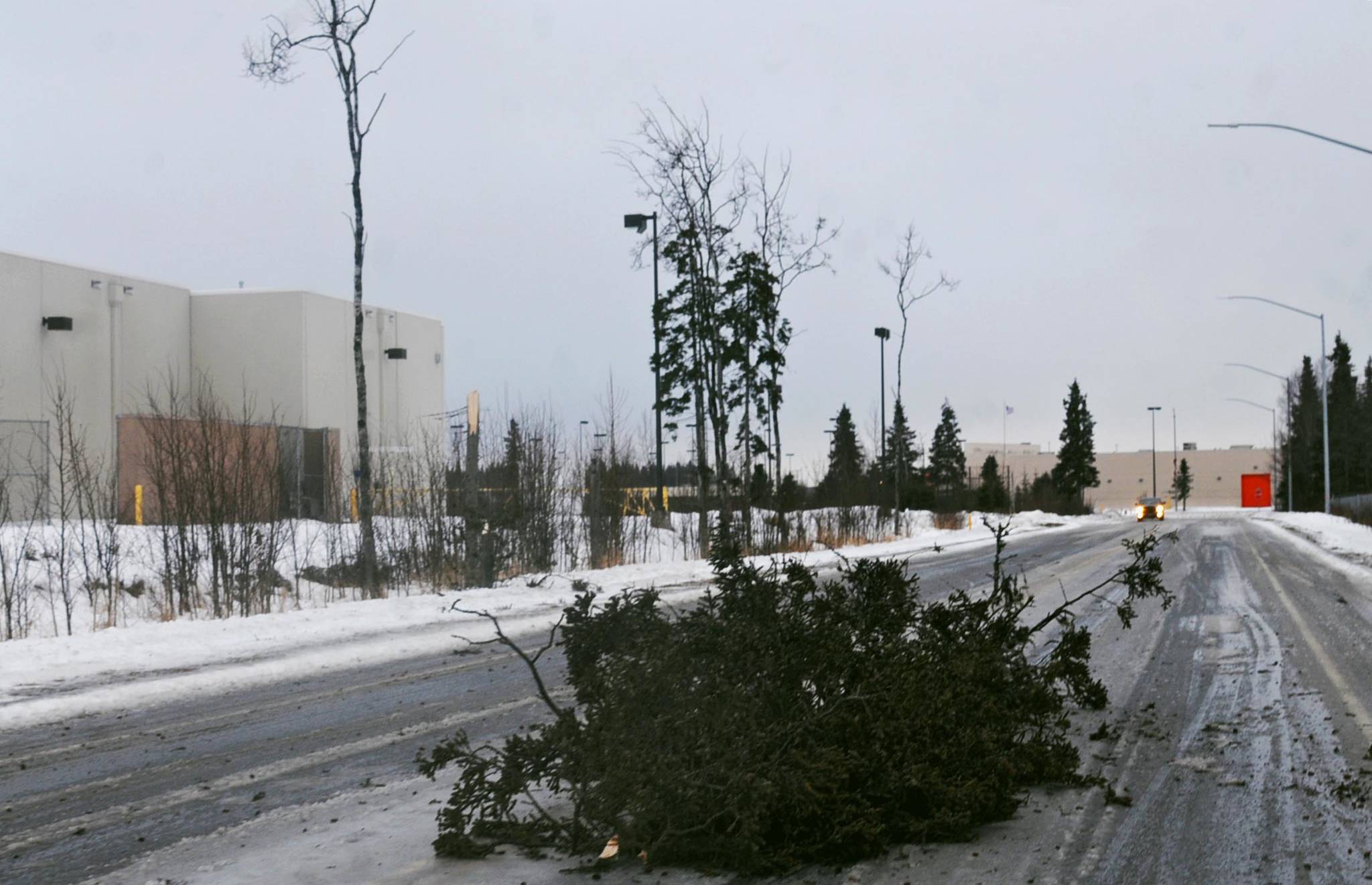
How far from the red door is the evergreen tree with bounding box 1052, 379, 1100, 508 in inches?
692

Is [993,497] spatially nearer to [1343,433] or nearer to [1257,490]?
[1343,433]

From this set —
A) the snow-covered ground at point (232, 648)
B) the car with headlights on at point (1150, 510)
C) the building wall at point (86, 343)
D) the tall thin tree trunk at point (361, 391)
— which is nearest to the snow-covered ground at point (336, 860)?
the snow-covered ground at point (232, 648)

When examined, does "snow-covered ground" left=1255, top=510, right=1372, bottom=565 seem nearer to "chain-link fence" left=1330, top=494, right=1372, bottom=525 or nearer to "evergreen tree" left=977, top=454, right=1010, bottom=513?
"chain-link fence" left=1330, top=494, right=1372, bottom=525

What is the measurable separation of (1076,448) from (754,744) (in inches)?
4684

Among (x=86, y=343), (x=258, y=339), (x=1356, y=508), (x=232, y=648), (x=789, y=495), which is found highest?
(x=258, y=339)

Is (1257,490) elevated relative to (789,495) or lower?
lower

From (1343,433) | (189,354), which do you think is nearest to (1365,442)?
(1343,433)

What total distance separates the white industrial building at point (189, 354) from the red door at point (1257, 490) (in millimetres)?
95900

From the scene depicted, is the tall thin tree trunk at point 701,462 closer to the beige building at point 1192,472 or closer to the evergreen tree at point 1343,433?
the evergreen tree at point 1343,433

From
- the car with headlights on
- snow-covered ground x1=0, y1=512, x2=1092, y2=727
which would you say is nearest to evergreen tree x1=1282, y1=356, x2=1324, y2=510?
the car with headlights on

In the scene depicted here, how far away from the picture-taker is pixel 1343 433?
89.2 m

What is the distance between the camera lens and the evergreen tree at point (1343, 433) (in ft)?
291

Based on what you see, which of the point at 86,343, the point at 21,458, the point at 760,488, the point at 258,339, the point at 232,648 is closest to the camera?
the point at 232,648

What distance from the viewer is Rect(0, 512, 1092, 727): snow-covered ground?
409 inches
